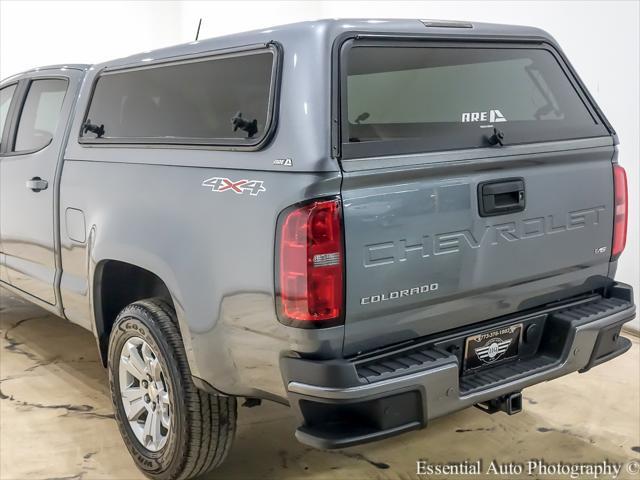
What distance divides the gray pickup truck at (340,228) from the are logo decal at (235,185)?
0.04 feet

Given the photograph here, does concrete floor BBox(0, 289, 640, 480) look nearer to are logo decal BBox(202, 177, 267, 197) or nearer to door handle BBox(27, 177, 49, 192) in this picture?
door handle BBox(27, 177, 49, 192)

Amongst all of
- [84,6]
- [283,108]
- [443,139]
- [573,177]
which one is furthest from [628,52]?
[84,6]

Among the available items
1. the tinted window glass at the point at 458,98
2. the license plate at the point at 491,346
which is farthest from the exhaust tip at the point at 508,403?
the tinted window glass at the point at 458,98

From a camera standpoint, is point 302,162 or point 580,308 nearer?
point 302,162

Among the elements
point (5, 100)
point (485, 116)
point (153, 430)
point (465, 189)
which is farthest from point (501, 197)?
point (5, 100)

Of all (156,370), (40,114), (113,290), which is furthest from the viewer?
(40,114)

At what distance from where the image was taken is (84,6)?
7.57m

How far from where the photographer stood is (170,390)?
2463 millimetres

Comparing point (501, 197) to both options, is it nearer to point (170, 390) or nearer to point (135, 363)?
point (170, 390)

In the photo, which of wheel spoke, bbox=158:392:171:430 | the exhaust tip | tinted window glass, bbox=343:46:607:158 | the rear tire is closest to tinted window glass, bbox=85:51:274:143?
tinted window glass, bbox=343:46:607:158

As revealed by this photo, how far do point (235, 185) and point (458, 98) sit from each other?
2.93 ft

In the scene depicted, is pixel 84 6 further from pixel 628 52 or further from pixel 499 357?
pixel 499 357

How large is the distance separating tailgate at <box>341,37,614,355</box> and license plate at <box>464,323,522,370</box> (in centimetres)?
7

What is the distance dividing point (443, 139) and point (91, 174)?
153 cm
